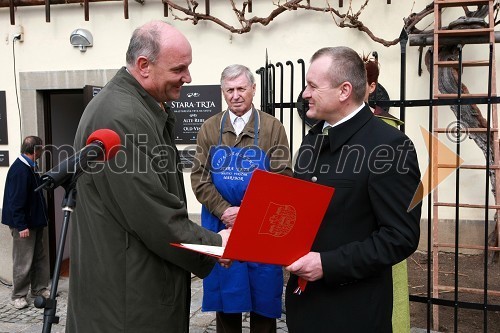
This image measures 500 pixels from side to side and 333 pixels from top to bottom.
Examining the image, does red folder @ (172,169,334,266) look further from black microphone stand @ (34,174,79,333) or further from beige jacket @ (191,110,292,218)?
beige jacket @ (191,110,292,218)

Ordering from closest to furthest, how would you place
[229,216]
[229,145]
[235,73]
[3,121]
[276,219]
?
[276,219]
[229,216]
[229,145]
[235,73]
[3,121]

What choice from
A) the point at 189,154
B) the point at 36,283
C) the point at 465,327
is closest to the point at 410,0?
the point at 189,154

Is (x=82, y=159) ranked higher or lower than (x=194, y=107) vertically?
lower

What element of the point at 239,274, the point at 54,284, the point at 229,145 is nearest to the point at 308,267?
the point at 54,284

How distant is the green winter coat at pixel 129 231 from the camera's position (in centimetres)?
196

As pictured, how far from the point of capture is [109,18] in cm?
665

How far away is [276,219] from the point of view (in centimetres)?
183

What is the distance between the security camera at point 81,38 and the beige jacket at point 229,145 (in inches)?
145

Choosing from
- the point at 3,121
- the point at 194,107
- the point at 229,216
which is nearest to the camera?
the point at 229,216

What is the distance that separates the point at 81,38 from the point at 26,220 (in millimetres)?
2429

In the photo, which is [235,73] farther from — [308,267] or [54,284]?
[54,284]

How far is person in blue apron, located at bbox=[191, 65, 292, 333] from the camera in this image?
345 centimetres

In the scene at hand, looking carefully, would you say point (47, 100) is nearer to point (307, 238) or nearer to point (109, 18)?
point (109, 18)

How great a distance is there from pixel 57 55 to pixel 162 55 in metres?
5.26
